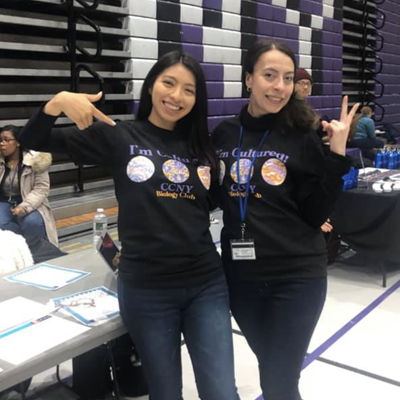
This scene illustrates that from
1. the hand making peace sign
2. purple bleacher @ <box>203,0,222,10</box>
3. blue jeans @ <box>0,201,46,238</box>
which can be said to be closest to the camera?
the hand making peace sign

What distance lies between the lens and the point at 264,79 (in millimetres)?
1538

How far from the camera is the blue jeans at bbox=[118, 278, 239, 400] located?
147 centimetres

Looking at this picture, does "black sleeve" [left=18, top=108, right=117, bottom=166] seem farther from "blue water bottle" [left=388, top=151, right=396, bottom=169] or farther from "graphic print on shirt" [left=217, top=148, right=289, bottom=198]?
"blue water bottle" [left=388, top=151, right=396, bottom=169]

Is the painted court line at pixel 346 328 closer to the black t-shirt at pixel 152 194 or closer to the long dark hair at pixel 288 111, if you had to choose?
the black t-shirt at pixel 152 194

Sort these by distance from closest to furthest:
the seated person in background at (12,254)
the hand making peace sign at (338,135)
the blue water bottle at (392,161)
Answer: the hand making peace sign at (338,135)
the seated person in background at (12,254)
the blue water bottle at (392,161)

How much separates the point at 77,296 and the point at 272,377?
29.4 inches

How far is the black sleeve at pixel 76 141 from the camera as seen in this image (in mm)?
1517

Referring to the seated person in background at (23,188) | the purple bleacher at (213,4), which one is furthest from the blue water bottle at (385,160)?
the seated person in background at (23,188)

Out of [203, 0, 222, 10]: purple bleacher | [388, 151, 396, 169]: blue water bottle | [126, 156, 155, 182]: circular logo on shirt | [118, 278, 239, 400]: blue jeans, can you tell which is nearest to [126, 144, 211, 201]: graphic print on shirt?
[126, 156, 155, 182]: circular logo on shirt

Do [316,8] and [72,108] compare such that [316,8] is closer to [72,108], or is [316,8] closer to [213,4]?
[213,4]

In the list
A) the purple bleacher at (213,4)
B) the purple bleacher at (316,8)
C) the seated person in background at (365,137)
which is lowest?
the seated person in background at (365,137)

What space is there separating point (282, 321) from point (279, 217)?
316mm

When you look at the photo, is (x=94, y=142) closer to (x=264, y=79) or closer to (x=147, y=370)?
(x=264, y=79)

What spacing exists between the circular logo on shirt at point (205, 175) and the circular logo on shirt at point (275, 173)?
17cm
